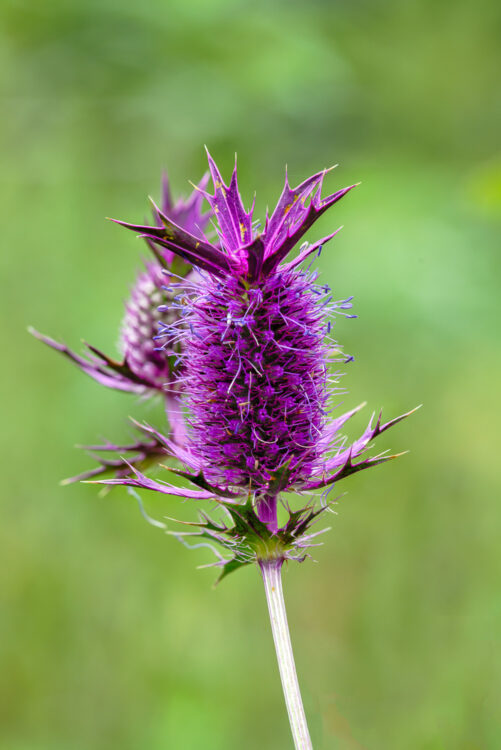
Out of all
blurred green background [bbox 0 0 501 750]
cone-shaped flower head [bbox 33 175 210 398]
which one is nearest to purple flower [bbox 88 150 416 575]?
cone-shaped flower head [bbox 33 175 210 398]

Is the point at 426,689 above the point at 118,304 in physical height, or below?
below

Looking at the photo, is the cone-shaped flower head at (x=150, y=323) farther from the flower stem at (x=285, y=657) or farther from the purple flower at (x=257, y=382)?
the flower stem at (x=285, y=657)

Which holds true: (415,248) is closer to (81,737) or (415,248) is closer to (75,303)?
(75,303)

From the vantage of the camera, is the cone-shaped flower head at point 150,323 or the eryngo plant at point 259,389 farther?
the cone-shaped flower head at point 150,323

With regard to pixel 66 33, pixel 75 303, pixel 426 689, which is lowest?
pixel 426 689

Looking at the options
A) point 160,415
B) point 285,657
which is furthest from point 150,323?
point 285,657

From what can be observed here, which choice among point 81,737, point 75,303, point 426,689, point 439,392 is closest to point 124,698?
point 81,737

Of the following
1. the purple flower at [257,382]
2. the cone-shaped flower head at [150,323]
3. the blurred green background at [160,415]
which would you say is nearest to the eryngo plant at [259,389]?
the purple flower at [257,382]
